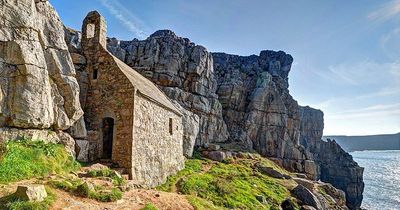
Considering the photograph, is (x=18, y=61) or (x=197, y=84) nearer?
(x=18, y=61)

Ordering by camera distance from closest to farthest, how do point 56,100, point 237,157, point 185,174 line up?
point 56,100 → point 185,174 → point 237,157

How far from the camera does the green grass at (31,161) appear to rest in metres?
12.5

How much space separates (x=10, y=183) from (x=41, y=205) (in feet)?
10.2

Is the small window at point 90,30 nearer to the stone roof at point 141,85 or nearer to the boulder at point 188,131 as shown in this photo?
the stone roof at point 141,85

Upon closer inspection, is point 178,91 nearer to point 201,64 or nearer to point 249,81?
point 201,64

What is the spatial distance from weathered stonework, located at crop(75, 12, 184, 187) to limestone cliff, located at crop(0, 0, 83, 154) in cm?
382

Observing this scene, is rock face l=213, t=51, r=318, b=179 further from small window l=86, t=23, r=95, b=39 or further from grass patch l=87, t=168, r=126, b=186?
grass patch l=87, t=168, r=126, b=186

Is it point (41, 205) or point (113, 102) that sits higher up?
point (113, 102)

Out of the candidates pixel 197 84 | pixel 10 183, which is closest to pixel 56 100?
pixel 10 183

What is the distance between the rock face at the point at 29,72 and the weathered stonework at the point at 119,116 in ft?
12.2

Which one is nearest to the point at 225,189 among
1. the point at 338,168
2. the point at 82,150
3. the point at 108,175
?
the point at 108,175

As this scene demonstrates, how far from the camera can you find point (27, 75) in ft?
48.5

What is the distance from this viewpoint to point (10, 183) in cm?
1181

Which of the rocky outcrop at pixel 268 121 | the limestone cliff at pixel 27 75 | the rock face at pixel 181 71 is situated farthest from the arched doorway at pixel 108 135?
the rocky outcrop at pixel 268 121
